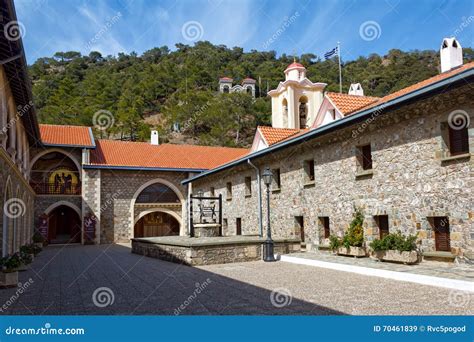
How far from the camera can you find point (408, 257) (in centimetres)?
929

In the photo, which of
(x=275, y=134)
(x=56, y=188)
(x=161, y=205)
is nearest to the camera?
(x=275, y=134)

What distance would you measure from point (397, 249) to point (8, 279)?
8.89 m

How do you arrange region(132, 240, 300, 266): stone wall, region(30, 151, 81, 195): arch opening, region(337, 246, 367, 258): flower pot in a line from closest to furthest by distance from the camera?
1. region(337, 246, 367, 258): flower pot
2. region(132, 240, 300, 266): stone wall
3. region(30, 151, 81, 195): arch opening

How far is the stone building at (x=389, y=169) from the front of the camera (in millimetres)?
8523

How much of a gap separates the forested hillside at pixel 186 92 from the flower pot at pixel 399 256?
32.3 m

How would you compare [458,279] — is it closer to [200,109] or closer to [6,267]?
[6,267]

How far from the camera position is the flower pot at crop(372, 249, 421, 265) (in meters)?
9.29

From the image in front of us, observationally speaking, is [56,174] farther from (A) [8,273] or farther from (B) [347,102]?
(B) [347,102]

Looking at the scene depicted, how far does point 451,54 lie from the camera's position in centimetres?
1257

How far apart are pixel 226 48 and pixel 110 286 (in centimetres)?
8897

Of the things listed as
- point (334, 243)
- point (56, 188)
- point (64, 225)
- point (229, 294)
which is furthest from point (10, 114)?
point (64, 225)
